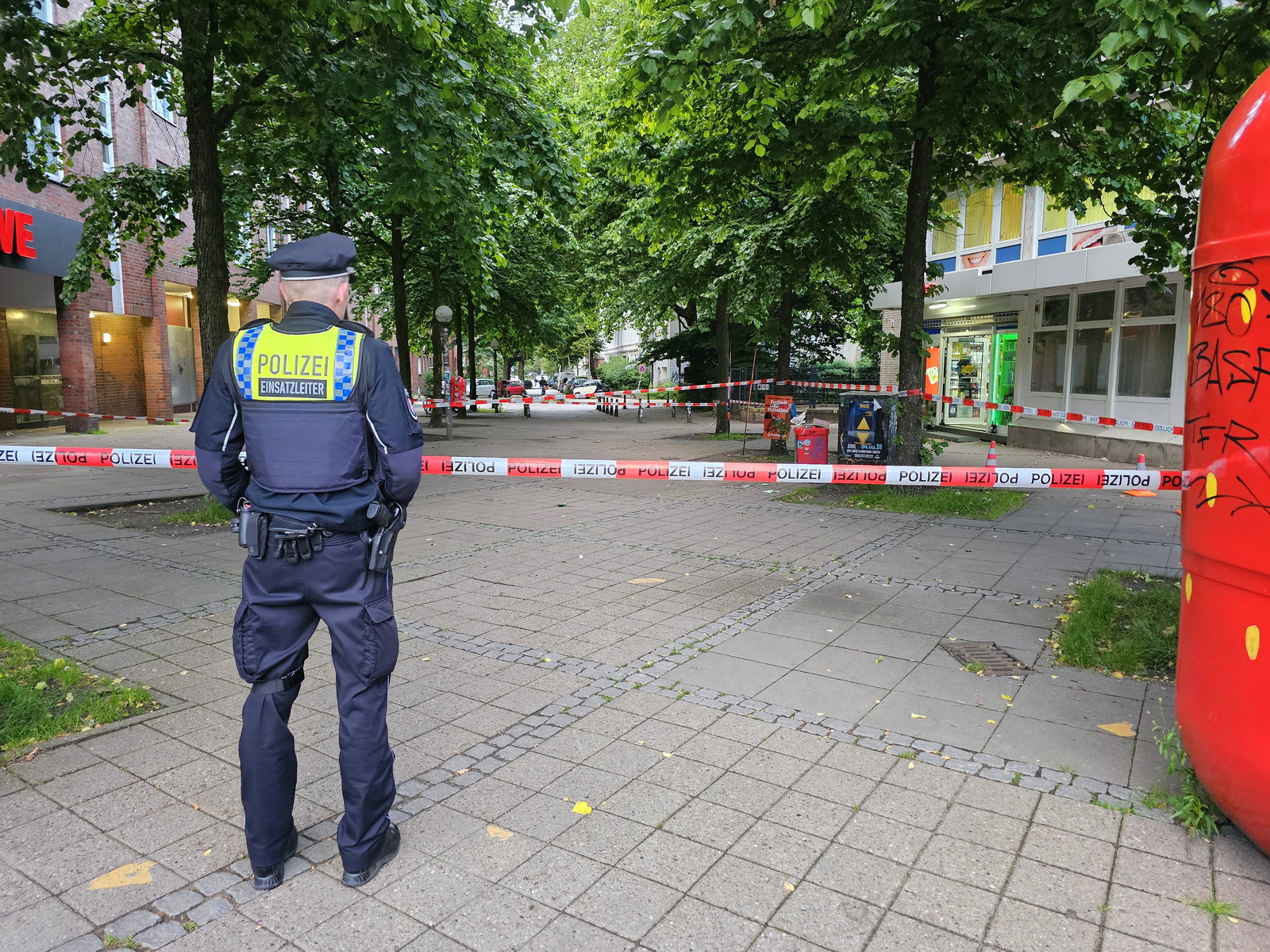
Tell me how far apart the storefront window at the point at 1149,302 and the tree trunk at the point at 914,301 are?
6.63 metres

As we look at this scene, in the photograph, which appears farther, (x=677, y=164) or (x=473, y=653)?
(x=677, y=164)

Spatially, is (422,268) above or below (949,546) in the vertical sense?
above

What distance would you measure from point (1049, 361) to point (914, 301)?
31.9 feet

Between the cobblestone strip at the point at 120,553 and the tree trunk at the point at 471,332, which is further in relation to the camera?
the tree trunk at the point at 471,332

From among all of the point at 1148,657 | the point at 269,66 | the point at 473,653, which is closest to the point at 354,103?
the point at 269,66

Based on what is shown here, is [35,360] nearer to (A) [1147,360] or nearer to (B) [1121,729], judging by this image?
(B) [1121,729]

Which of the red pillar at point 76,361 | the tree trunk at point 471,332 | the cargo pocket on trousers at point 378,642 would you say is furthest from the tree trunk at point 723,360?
the cargo pocket on trousers at point 378,642

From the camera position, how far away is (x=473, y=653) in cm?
508

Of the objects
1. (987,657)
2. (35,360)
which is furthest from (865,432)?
(35,360)

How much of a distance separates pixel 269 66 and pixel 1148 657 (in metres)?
9.15

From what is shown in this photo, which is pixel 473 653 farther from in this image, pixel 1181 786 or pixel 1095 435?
pixel 1095 435

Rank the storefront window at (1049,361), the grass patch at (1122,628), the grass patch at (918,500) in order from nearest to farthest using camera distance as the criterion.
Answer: the grass patch at (1122,628), the grass patch at (918,500), the storefront window at (1049,361)

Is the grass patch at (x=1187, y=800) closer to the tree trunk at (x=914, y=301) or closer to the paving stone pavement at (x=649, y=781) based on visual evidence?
the paving stone pavement at (x=649, y=781)

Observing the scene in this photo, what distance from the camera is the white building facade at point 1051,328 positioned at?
14.9 meters
